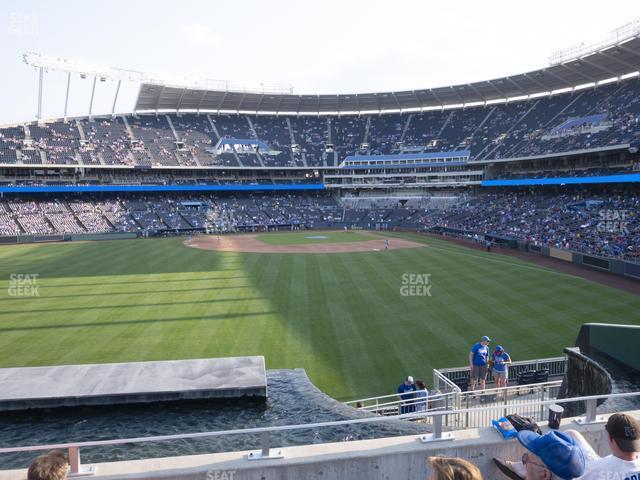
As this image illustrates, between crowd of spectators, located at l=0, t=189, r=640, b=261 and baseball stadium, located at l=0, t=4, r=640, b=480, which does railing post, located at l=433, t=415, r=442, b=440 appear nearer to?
baseball stadium, located at l=0, t=4, r=640, b=480

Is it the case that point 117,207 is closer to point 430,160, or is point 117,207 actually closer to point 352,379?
point 430,160

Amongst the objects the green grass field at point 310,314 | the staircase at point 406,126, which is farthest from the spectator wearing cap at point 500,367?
the staircase at point 406,126

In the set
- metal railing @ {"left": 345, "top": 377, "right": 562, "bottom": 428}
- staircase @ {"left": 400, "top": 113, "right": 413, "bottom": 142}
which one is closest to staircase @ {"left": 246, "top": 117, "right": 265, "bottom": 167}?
staircase @ {"left": 400, "top": 113, "right": 413, "bottom": 142}

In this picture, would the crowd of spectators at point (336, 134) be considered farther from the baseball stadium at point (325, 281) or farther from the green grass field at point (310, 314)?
the green grass field at point (310, 314)

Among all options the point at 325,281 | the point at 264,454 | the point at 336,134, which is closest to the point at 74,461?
the point at 264,454

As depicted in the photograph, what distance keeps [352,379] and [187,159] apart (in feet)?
231

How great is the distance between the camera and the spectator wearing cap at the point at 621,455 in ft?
11.5

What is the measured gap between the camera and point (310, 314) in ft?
71.6

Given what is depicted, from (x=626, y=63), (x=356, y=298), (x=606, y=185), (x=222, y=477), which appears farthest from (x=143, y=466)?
(x=626, y=63)

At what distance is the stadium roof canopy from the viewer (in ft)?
190

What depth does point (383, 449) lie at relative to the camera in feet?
16.3

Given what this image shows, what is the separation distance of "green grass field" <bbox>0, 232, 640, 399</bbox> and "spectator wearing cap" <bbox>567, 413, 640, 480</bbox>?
10647 millimetres

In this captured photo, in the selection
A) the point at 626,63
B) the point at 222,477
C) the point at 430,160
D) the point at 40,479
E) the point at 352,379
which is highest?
the point at 626,63

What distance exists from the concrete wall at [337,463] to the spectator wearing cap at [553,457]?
3.99 ft
